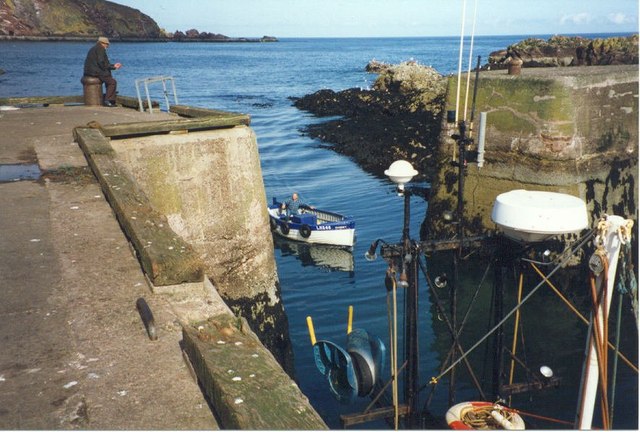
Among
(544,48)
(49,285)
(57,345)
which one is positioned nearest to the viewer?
(57,345)

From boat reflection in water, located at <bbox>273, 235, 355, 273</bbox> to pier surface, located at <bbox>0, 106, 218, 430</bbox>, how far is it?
1223cm

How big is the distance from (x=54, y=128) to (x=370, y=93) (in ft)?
131

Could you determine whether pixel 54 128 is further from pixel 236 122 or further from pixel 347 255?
pixel 347 255

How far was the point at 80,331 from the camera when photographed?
4535mm

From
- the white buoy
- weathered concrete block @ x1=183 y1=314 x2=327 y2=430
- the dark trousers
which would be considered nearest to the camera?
weathered concrete block @ x1=183 y1=314 x2=327 y2=430

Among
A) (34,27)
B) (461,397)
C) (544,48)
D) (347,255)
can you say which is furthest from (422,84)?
(34,27)

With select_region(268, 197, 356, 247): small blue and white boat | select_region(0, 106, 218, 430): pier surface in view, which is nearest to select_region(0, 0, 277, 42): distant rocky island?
select_region(268, 197, 356, 247): small blue and white boat

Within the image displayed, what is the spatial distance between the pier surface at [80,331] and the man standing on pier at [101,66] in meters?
10.5

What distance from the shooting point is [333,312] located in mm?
15422

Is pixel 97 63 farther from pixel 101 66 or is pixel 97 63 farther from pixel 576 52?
pixel 576 52

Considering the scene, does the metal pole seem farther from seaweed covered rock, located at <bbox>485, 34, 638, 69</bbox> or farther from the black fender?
seaweed covered rock, located at <bbox>485, 34, 638, 69</bbox>

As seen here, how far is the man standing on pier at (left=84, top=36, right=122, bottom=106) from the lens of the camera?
1706 centimetres

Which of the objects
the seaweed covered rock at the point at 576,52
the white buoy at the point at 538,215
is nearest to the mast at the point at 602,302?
the white buoy at the point at 538,215

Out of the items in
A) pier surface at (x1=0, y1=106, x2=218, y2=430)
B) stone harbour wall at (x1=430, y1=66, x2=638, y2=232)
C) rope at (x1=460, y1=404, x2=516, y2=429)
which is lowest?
rope at (x1=460, y1=404, x2=516, y2=429)
